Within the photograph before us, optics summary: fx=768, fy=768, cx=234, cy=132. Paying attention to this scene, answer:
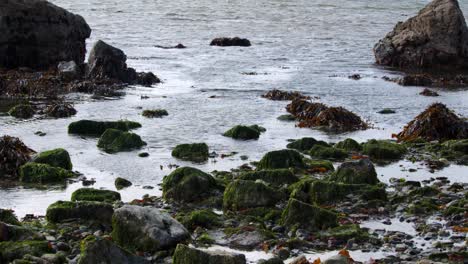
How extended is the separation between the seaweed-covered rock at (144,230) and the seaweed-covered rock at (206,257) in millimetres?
1050

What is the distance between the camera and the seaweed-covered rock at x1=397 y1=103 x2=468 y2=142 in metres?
19.4

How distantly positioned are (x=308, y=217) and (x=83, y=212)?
3537 millimetres

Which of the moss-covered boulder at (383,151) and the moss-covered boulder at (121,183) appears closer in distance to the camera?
the moss-covered boulder at (121,183)

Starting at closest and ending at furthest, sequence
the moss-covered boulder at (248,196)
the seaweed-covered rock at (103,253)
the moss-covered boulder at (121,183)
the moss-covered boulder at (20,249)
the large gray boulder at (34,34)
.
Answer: the seaweed-covered rock at (103,253) < the moss-covered boulder at (20,249) < the moss-covered boulder at (248,196) < the moss-covered boulder at (121,183) < the large gray boulder at (34,34)

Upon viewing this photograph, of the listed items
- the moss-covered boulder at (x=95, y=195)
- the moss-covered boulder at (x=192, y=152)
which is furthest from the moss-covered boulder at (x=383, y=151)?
the moss-covered boulder at (x=95, y=195)

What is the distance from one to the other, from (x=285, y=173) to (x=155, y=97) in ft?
41.1

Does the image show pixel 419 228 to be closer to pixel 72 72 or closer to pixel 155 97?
pixel 155 97

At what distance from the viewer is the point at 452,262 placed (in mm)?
10367

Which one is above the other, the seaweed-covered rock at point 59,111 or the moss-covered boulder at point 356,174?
the moss-covered boulder at point 356,174

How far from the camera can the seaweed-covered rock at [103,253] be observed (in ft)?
31.7

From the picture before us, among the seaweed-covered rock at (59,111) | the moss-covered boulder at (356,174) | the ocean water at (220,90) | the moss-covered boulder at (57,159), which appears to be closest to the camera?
the moss-covered boulder at (356,174)

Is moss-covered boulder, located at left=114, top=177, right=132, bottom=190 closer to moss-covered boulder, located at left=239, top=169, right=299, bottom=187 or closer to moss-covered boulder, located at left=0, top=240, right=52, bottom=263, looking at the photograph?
moss-covered boulder, located at left=239, top=169, right=299, bottom=187

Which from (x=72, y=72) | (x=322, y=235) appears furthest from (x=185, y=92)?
(x=322, y=235)

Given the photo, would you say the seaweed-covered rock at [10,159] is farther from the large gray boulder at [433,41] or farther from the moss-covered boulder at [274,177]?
the large gray boulder at [433,41]
